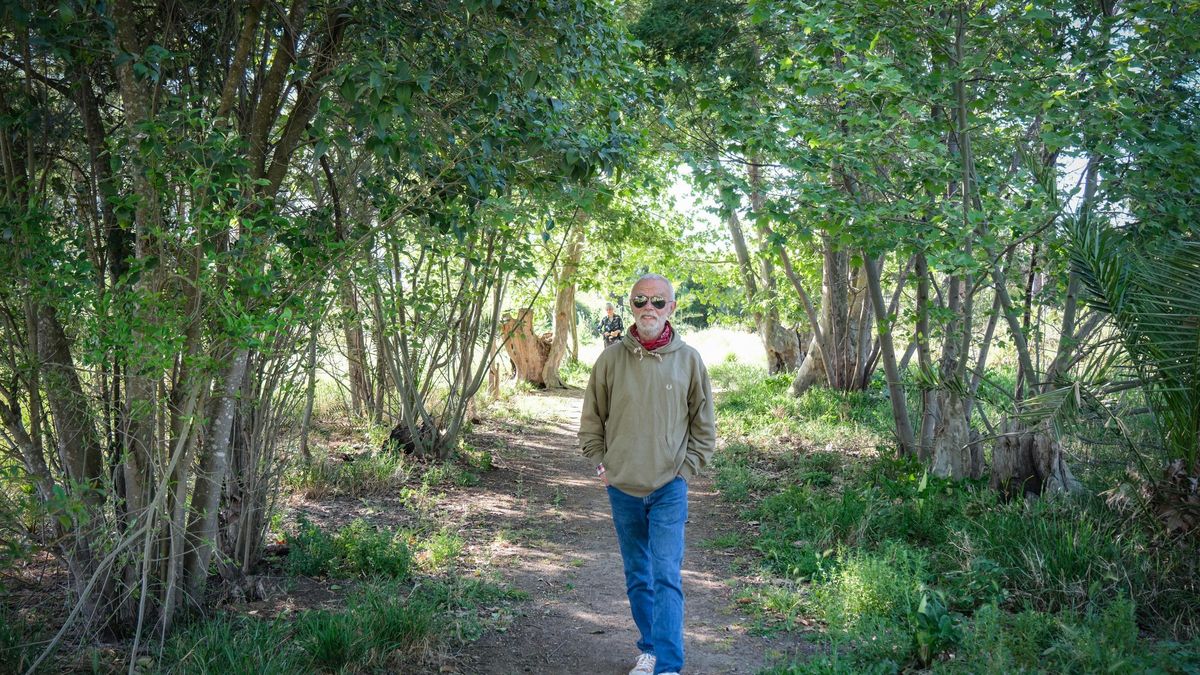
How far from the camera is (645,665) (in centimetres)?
446

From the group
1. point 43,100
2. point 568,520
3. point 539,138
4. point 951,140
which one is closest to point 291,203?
point 43,100

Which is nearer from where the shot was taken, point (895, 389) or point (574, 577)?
point (574, 577)

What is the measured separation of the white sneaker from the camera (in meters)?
4.44

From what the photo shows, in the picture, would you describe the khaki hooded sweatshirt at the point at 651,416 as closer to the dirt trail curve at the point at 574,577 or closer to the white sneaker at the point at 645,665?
the white sneaker at the point at 645,665

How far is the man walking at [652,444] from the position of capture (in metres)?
4.18

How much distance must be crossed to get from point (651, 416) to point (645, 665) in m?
1.30

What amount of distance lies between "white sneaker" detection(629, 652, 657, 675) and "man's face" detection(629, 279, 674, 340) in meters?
1.63

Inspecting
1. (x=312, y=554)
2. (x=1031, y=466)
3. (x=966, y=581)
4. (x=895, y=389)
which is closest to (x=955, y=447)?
(x=1031, y=466)

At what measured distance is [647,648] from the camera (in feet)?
15.0

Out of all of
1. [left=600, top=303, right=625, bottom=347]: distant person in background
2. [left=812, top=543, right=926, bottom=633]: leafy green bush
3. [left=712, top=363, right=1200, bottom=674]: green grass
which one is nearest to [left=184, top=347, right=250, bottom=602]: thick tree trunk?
[left=712, top=363, right=1200, bottom=674]: green grass

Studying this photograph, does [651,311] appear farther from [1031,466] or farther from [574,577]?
[1031,466]

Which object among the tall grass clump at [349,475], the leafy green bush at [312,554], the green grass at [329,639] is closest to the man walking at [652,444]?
the green grass at [329,639]

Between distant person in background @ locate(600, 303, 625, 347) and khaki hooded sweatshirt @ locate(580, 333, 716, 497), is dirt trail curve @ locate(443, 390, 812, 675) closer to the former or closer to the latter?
khaki hooded sweatshirt @ locate(580, 333, 716, 497)

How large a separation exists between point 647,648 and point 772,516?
3.64m
